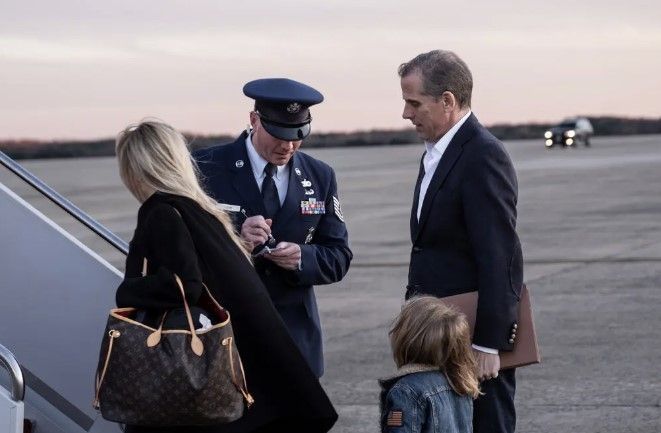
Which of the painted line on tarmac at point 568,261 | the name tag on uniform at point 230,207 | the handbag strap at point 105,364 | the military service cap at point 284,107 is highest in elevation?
the military service cap at point 284,107

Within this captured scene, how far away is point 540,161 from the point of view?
50812mm

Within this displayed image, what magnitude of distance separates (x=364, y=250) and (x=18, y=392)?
14.1 metres

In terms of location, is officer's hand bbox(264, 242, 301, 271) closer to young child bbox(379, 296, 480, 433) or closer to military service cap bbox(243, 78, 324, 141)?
military service cap bbox(243, 78, 324, 141)

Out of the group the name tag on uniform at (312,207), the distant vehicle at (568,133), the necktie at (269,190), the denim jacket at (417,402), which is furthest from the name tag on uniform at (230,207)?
the distant vehicle at (568,133)

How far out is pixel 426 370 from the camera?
411 cm

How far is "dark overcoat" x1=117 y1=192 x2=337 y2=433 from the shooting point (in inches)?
152

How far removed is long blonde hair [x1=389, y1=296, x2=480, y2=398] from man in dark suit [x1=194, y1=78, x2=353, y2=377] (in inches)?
29.2

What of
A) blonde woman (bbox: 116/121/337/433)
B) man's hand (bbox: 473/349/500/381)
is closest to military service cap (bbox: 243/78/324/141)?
blonde woman (bbox: 116/121/337/433)

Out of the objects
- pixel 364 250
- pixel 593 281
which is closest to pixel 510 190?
pixel 593 281

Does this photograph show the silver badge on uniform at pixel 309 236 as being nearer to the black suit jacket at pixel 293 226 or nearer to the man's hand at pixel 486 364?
the black suit jacket at pixel 293 226

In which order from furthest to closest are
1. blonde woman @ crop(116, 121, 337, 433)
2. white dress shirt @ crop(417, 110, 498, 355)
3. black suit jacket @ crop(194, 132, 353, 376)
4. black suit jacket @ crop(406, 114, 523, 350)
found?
black suit jacket @ crop(194, 132, 353, 376), white dress shirt @ crop(417, 110, 498, 355), black suit jacket @ crop(406, 114, 523, 350), blonde woman @ crop(116, 121, 337, 433)

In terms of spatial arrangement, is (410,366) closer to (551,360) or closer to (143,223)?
(143,223)

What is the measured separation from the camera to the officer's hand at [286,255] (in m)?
4.73

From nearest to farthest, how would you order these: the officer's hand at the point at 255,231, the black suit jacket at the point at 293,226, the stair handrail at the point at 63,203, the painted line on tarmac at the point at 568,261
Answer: the officer's hand at the point at 255,231 → the black suit jacket at the point at 293,226 → the stair handrail at the point at 63,203 → the painted line on tarmac at the point at 568,261
